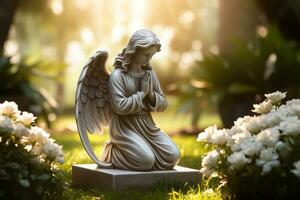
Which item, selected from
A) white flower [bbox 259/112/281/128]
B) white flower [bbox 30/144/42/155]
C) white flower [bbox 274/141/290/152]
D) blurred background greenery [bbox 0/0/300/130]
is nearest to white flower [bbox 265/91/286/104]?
white flower [bbox 259/112/281/128]

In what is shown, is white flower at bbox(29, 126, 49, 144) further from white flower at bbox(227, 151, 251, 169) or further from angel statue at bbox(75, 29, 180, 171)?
white flower at bbox(227, 151, 251, 169)

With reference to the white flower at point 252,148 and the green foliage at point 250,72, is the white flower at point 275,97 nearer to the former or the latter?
the white flower at point 252,148

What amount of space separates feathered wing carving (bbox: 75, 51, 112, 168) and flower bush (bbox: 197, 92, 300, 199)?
1.77 meters

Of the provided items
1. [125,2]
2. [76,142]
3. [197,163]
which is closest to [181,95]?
[76,142]

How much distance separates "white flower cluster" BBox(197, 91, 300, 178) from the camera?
229 inches

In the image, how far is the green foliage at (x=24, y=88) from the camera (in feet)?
46.6

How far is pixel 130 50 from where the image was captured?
7.71 meters

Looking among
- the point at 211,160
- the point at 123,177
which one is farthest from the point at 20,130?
the point at 211,160

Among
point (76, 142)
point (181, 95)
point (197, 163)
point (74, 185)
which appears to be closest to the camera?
point (74, 185)

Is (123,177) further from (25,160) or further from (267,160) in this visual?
(267,160)

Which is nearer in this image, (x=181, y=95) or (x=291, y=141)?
(x=291, y=141)

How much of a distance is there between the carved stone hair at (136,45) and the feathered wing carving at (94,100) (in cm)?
20

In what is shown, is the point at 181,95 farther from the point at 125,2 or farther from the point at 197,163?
the point at 125,2

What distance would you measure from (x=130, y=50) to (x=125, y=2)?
3054 centimetres
